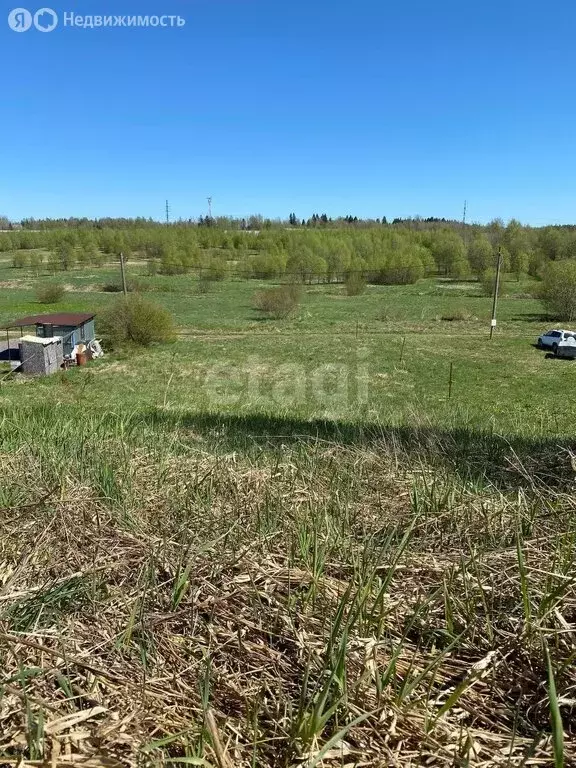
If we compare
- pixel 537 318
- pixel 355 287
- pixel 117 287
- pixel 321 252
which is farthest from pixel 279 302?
pixel 321 252

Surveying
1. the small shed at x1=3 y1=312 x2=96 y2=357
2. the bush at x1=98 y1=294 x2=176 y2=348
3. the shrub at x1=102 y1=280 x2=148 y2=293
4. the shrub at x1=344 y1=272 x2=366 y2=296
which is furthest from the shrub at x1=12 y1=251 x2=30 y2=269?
the small shed at x1=3 y1=312 x2=96 y2=357

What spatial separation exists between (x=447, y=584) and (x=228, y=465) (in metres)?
1.41

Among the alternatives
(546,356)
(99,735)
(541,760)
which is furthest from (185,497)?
(546,356)

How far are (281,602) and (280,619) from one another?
0.28 ft

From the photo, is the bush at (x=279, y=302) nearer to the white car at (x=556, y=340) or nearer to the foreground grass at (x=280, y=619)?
the white car at (x=556, y=340)

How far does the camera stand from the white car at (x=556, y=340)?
29.3m

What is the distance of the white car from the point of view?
96.1 ft

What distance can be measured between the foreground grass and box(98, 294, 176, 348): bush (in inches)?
1098

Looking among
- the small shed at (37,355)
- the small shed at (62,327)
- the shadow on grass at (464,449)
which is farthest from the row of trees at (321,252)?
the shadow on grass at (464,449)

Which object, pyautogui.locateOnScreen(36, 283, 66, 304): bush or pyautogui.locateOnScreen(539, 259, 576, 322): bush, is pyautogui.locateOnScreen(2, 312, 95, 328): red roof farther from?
pyautogui.locateOnScreen(539, 259, 576, 322): bush

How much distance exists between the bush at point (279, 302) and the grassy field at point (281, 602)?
40.9 m

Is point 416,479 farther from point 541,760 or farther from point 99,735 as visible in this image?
point 99,735

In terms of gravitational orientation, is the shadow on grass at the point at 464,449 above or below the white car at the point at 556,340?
above

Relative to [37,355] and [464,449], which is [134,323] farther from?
[464,449]
